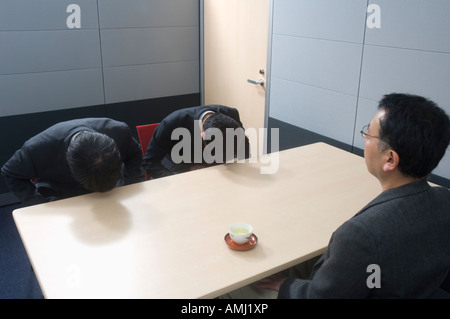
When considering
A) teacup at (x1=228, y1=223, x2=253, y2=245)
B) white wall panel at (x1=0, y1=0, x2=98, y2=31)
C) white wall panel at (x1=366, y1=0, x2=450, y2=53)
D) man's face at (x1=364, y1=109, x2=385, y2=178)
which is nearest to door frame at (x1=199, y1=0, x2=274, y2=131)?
white wall panel at (x1=366, y1=0, x2=450, y2=53)

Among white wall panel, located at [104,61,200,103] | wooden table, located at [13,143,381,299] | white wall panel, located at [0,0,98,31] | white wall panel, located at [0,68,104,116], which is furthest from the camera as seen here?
white wall panel, located at [104,61,200,103]

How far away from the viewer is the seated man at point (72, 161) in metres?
2.06

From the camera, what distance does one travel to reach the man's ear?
1441 mm

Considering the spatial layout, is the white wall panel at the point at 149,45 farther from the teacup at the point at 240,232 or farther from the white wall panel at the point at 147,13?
the teacup at the point at 240,232

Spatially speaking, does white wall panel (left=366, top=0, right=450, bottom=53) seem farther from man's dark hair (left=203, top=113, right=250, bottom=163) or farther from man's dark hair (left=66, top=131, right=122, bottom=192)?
man's dark hair (left=66, top=131, right=122, bottom=192)

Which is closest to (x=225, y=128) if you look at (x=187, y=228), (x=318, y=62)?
(x=187, y=228)

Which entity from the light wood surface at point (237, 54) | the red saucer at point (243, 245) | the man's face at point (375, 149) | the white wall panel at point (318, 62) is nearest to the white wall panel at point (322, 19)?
the white wall panel at point (318, 62)

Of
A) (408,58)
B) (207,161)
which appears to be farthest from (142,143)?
(408,58)

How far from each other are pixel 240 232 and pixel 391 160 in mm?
722

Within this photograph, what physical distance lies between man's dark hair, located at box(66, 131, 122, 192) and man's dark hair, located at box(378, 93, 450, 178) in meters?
1.31

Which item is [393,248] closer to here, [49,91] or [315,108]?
→ [315,108]

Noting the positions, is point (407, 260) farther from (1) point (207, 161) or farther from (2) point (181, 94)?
(2) point (181, 94)

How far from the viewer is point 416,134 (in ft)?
4.58

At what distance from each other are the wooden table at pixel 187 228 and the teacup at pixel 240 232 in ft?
0.18
